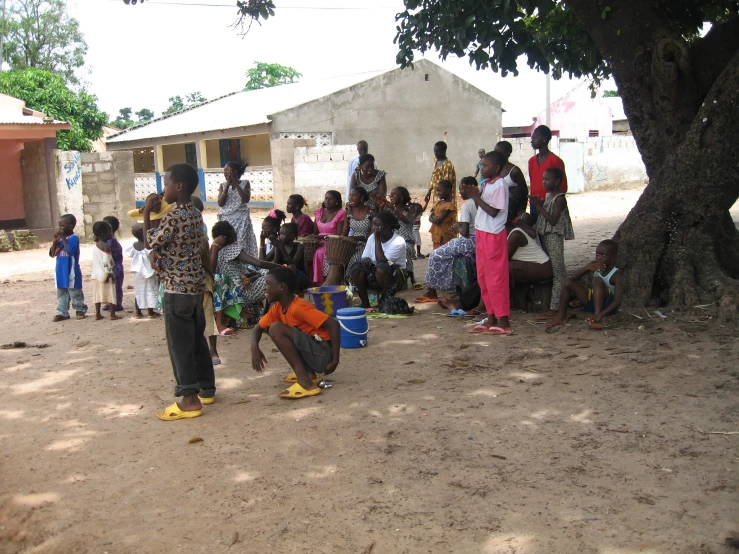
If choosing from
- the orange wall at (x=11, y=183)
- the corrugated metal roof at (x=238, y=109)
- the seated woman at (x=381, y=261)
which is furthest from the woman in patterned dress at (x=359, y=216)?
the corrugated metal roof at (x=238, y=109)

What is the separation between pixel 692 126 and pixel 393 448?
14.2ft

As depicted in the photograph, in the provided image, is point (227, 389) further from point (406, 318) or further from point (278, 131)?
point (278, 131)

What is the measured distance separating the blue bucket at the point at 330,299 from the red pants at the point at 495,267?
54.5 inches

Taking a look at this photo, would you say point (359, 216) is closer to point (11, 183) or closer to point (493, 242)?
point (493, 242)

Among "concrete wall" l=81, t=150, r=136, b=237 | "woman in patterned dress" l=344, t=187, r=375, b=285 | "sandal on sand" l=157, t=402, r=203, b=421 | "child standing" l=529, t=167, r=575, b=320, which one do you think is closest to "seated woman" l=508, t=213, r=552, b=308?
"child standing" l=529, t=167, r=575, b=320

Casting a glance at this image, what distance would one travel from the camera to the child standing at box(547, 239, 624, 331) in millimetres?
6496

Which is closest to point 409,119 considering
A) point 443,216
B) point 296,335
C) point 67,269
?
point 443,216

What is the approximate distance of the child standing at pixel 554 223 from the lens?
22.7ft

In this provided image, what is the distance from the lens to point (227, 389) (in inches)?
215

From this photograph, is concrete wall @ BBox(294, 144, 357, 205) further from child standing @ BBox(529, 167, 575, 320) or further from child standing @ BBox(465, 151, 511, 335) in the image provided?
child standing @ BBox(465, 151, 511, 335)

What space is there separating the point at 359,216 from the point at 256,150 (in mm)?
20234

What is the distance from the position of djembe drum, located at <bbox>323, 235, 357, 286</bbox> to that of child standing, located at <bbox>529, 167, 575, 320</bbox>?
6.53 ft

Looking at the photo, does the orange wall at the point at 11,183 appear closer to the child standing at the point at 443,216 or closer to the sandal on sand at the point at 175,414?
the child standing at the point at 443,216

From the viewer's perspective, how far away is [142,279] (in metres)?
8.02
